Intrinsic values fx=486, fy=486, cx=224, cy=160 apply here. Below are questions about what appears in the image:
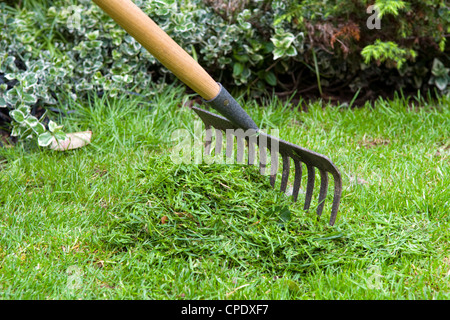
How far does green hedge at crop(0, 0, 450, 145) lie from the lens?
3355 millimetres

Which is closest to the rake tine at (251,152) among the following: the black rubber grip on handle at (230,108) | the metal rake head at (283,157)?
the metal rake head at (283,157)

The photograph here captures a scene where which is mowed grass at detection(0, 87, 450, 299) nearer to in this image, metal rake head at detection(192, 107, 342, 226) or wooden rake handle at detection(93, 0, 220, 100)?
metal rake head at detection(192, 107, 342, 226)

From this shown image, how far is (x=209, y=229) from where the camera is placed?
6.75 ft

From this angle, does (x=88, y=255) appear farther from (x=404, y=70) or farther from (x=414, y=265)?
(x=404, y=70)

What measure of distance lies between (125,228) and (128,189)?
15.1 inches

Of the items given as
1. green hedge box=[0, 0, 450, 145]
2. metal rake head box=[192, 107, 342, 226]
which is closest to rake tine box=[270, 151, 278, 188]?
metal rake head box=[192, 107, 342, 226]

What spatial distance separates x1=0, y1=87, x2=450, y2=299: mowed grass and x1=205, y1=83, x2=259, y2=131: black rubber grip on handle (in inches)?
9.3

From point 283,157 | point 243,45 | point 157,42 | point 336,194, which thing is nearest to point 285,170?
A: point 283,157

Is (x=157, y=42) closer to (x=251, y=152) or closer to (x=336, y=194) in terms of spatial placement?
(x=251, y=152)

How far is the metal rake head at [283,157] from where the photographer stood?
2104 millimetres

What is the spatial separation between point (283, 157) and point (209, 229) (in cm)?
54
